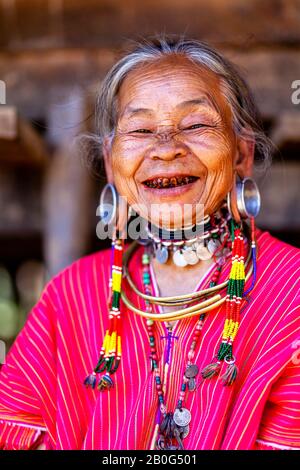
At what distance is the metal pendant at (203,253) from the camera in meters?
2.32

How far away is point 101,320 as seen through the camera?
95.0 inches

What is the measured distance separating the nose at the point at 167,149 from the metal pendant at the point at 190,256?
0.34 m

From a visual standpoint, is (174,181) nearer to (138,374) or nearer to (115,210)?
(115,210)

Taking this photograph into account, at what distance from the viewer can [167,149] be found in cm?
216

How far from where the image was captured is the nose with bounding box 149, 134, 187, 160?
2.15m

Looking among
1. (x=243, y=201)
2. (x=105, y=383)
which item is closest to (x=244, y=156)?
(x=243, y=201)

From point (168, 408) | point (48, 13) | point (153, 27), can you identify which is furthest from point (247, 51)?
point (168, 408)

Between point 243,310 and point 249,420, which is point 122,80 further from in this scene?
point 249,420

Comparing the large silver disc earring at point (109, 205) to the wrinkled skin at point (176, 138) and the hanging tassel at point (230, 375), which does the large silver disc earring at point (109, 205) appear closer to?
the wrinkled skin at point (176, 138)

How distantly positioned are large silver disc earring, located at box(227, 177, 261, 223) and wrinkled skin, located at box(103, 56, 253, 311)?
0.13 feet

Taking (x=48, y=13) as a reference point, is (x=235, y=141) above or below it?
below

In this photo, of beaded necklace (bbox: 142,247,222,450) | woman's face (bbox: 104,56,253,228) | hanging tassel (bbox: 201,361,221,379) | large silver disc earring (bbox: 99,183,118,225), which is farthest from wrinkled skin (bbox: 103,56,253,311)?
hanging tassel (bbox: 201,361,221,379)

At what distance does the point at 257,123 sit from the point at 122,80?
0.49 metres

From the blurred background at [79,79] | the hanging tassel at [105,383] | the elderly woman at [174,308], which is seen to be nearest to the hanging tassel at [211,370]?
the elderly woman at [174,308]
